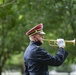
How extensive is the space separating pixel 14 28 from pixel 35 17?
1848 millimetres

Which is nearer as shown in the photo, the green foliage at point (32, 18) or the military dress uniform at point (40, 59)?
the military dress uniform at point (40, 59)

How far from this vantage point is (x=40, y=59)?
656cm

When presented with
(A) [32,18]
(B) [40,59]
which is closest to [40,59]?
(B) [40,59]

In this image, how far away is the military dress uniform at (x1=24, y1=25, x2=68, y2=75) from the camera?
6535 mm

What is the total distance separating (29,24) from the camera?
15078mm

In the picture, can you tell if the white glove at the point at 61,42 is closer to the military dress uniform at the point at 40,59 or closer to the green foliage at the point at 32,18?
the military dress uniform at the point at 40,59

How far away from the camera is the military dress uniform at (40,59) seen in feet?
21.4

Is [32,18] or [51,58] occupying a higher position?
[32,18]

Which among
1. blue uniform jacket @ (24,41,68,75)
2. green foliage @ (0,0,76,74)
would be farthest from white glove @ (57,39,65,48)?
green foliage @ (0,0,76,74)

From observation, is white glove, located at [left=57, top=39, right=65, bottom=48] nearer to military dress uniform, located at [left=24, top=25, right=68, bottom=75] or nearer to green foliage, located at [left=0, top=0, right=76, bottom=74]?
military dress uniform, located at [left=24, top=25, right=68, bottom=75]

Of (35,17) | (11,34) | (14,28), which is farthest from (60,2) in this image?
(11,34)

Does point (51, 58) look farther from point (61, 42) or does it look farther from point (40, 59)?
point (61, 42)

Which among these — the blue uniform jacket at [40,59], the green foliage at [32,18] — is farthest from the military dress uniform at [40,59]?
the green foliage at [32,18]

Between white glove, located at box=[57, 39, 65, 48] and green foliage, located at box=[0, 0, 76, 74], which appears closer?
white glove, located at box=[57, 39, 65, 48]
